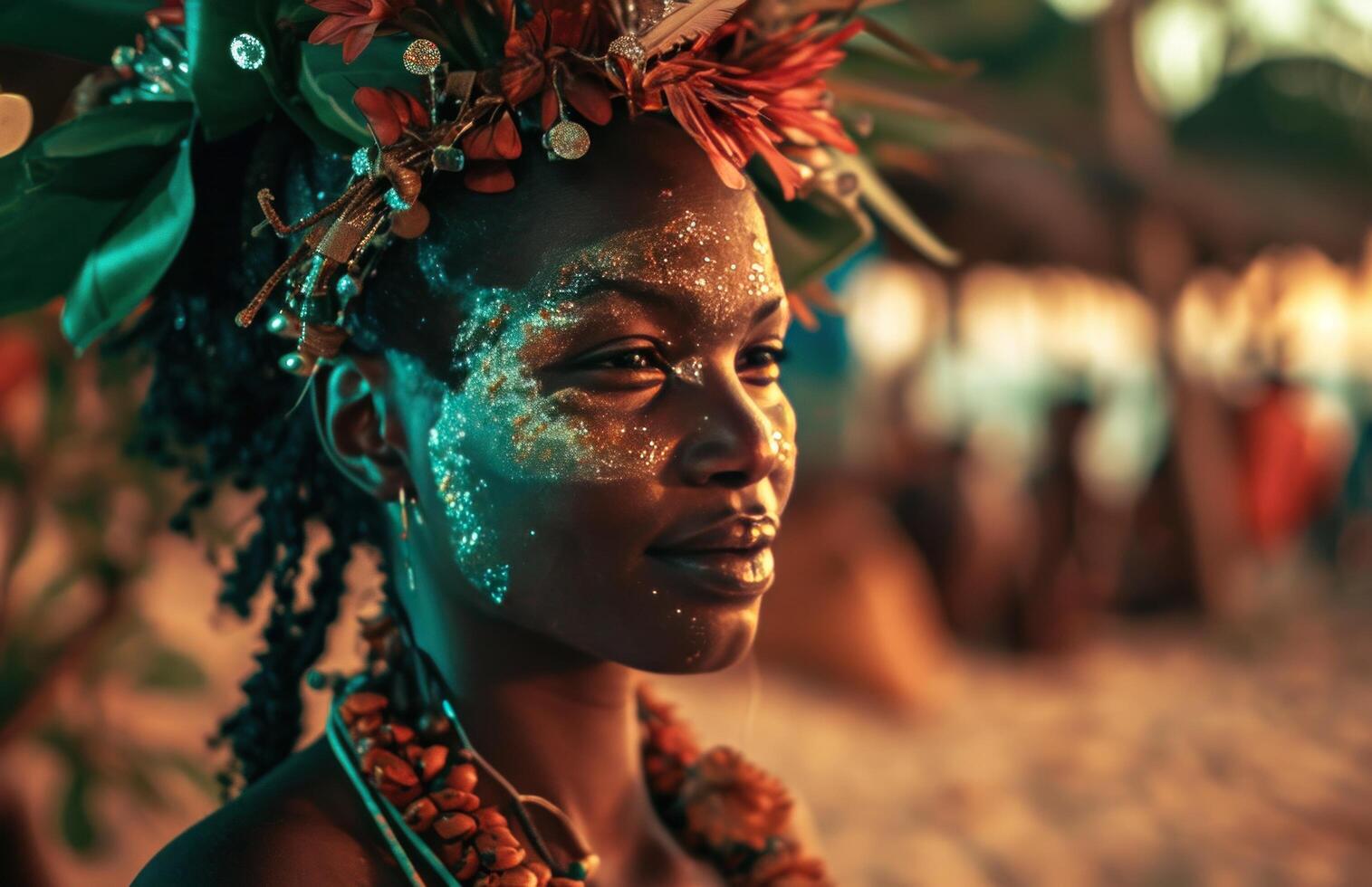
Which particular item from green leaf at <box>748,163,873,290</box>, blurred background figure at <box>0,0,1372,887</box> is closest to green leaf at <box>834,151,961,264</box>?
green leaf at <box>748,163,873,290</box>

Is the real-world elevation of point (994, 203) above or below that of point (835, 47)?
below

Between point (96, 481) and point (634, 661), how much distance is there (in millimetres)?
1509

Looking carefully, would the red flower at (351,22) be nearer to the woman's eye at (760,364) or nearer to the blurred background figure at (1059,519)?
the woman's eye at (760,364)

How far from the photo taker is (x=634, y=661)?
54.2 inches

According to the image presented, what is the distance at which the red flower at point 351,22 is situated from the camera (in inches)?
51.5

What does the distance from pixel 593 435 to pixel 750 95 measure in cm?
40

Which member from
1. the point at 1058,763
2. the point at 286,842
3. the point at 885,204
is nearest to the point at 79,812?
the point at 286,842

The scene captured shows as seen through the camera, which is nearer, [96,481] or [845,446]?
[96,481]

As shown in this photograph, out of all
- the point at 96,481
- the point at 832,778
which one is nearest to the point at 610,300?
the point at 96,481

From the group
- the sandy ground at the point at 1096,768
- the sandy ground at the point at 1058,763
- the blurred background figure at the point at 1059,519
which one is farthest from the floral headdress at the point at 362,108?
the sandy ground at the point at 1096,768

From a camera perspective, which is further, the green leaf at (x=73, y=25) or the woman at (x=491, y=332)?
the green leaf at (x=73, y=25)

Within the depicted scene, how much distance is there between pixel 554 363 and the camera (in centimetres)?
136

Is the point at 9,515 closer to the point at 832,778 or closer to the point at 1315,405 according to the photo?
the point at 832,778

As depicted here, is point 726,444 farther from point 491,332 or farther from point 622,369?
point 491,332
